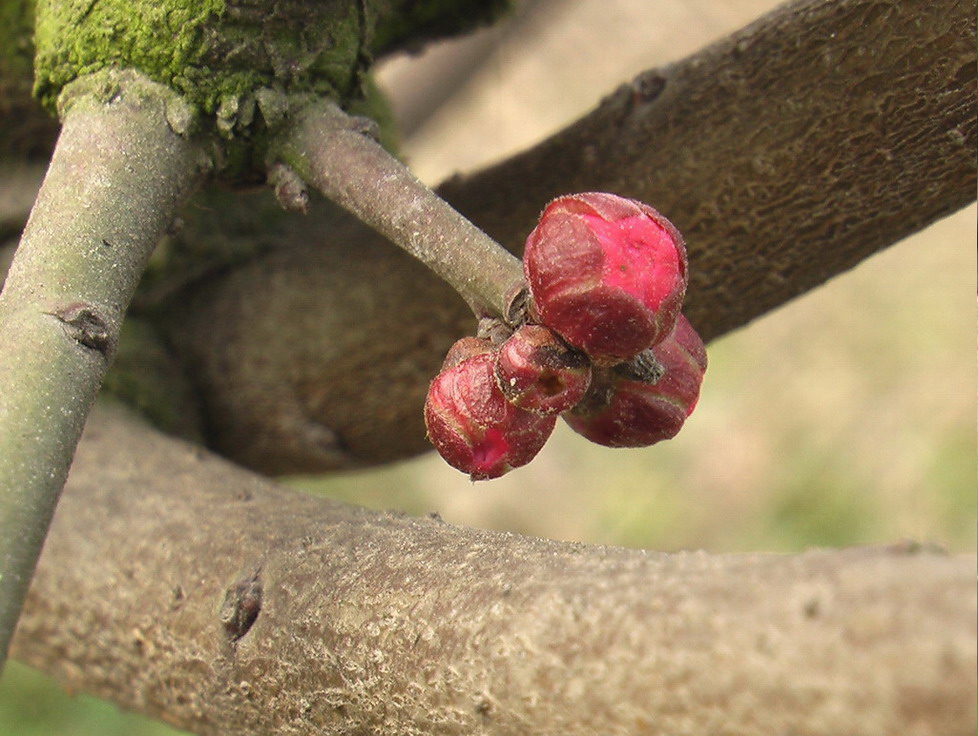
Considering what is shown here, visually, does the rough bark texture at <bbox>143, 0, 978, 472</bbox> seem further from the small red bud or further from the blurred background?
the blurred background

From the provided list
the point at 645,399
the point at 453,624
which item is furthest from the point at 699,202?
the point at 453,624

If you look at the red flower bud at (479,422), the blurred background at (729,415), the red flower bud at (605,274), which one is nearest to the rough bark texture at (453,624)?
the red flower bud at (479,422)

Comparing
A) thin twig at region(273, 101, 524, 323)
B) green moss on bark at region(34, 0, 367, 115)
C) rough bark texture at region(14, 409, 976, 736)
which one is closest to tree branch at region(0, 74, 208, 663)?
green moss on bark at region(34, 0, 367, 115)

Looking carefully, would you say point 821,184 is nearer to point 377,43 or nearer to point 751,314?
point 751,314

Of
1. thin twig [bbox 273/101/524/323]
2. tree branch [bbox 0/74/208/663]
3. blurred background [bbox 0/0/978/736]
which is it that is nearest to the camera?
tree branch [bbox 0/74/208/663]

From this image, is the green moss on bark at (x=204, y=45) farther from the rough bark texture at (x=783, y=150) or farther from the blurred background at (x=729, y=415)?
the blurred background at (x=729, y=415)

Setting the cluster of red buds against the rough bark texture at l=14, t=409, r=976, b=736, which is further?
the cluster of red buds
